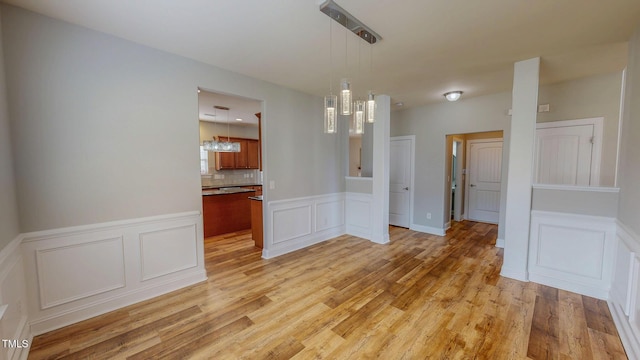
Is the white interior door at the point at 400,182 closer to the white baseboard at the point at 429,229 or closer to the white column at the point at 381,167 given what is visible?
the white baseboard at the point at 429,229

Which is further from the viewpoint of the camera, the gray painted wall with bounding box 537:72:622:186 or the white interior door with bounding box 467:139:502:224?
the white interior door with bounding box 467:139:502:224

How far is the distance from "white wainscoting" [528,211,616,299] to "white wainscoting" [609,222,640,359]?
0.13 meters

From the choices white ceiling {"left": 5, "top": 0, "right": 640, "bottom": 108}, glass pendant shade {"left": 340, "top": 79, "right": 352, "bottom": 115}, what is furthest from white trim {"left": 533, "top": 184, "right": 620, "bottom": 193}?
glass pendant shade {"left": 340, "top": 79, "right": 352, "bottom": 115}

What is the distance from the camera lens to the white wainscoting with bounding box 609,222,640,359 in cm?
188

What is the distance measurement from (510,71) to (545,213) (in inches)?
73.9

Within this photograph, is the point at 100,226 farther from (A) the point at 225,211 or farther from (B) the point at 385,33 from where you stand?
(B) the point at 385,33

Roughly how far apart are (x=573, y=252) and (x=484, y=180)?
3546 mm

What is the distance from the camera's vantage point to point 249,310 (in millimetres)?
2480

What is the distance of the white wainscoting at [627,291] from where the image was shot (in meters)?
1.88

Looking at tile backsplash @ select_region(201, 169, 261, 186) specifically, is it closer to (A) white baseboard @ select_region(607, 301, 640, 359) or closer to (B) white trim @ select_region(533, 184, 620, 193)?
(B) white trim @ select_region(533, 184, 620, 193)

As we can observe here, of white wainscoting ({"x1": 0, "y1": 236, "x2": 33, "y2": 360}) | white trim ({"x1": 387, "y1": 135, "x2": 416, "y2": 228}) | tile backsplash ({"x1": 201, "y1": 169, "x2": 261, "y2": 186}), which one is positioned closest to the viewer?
white wainscoting ({"x1": 0, "y1": 236, "x2": 33, "y2": 360})

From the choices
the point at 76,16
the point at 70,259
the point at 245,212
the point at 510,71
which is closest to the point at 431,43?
the point at 510,71

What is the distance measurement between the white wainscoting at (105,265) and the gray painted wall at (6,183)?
10.0 inches

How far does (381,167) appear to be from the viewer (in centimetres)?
452
